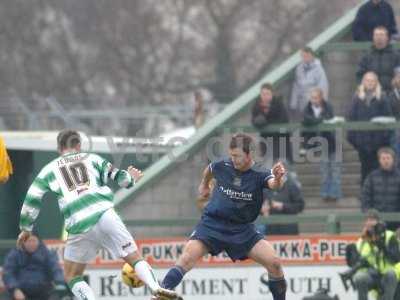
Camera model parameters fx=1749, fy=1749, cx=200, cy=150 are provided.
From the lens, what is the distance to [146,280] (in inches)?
689

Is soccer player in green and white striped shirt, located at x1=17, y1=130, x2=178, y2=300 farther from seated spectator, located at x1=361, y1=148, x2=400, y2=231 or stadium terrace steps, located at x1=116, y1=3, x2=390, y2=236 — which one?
stadium terrace steps, located at x1=116, y1=3, x2=390, y2=236

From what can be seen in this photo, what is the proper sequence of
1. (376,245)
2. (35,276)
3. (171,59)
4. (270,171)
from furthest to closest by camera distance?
(171,59)
(35,276)
(376,245)
(270,171)

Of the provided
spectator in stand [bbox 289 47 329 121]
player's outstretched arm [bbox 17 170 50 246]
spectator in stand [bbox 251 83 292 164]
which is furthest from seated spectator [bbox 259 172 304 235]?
player's outstretched arm [bbox 17 170 50 246]

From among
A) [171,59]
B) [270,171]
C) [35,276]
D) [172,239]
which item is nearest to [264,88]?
[172,239]

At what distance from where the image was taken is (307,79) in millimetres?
23719

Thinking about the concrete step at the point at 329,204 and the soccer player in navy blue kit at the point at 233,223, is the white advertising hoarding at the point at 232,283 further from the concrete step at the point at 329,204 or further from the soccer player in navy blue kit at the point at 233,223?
the soccer player in navy blue kit at the point at 233,223

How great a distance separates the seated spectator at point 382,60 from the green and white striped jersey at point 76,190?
6.35 m

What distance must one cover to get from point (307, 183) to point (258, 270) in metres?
2.35

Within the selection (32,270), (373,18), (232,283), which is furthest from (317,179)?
(32,270)

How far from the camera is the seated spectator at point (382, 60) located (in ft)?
75.7

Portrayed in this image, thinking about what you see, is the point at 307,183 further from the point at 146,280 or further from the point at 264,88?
the point at 146,280

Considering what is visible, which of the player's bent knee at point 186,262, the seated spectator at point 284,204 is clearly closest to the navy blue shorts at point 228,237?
the player's bent knee at point 186,262

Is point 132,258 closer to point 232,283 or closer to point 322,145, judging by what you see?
point 232,283

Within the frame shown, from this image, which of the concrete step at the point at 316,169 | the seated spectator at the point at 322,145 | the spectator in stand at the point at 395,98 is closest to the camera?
the spectator in stand at the point at 395,98
